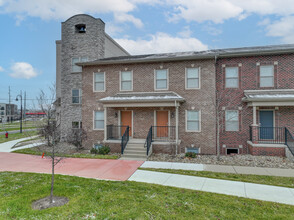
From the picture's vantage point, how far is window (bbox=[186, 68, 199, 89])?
12102mm

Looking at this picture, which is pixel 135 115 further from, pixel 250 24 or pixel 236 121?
pixel 250 24

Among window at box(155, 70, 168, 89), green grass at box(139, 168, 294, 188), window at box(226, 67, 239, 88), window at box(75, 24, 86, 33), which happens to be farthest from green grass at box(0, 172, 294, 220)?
window at box(75, 24, 86, 33)

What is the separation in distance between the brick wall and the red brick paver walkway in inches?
145

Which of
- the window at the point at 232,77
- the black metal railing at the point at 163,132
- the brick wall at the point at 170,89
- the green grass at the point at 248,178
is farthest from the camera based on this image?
the black metal railing at the point at 163,132

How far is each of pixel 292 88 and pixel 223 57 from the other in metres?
4.50

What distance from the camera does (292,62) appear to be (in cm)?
1125

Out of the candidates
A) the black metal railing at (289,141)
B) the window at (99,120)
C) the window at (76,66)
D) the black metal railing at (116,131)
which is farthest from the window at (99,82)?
the black metal railing at (289,141)

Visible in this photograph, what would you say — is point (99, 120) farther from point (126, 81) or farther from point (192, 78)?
point (192, 78)

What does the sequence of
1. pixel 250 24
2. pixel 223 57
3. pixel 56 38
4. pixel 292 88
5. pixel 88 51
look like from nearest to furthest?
pixel 292 88
pixel 223 57
pixel 88 51
pixel 250 24
pixel 56 38

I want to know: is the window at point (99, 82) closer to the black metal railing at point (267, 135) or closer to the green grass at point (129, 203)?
the green grass at point (129, 203)

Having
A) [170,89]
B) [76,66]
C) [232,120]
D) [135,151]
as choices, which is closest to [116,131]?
[135,151]

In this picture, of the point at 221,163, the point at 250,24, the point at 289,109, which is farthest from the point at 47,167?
the point at 250,24

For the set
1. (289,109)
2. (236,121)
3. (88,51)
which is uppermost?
(88,51)

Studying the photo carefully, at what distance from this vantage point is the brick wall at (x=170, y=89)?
11.8 metres
